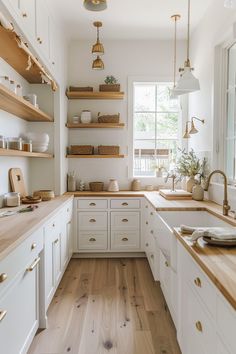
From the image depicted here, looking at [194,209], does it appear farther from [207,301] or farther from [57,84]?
[57,84]

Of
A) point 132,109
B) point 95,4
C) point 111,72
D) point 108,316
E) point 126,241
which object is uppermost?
point 95,4

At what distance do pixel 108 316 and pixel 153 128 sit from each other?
106 inches

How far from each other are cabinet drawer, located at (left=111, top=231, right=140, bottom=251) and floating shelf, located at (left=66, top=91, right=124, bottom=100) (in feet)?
6.03

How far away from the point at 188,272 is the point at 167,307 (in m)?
1.07

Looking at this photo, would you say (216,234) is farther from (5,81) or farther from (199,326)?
(5,81)

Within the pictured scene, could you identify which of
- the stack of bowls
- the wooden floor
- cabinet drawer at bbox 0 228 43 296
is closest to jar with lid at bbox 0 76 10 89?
the stack of bowls

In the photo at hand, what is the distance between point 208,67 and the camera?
3242 mm

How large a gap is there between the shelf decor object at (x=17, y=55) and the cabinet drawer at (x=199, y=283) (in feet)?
5.77

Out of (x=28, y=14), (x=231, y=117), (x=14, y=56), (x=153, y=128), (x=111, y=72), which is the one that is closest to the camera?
(x=28, y=14)

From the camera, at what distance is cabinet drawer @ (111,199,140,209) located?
3.78 m

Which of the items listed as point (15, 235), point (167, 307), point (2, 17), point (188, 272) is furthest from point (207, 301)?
point (2, 17)

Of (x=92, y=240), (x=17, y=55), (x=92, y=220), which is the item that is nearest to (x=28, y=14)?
(x=17, y=55)

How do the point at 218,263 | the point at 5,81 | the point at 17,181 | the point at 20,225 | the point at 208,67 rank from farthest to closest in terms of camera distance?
the point at 208,67
the point at 17,181
the point at 5,81
the point at 20,225
the point at 218,263

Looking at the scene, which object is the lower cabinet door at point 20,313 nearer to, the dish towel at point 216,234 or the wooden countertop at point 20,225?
the wooden countertop at point 20,225
